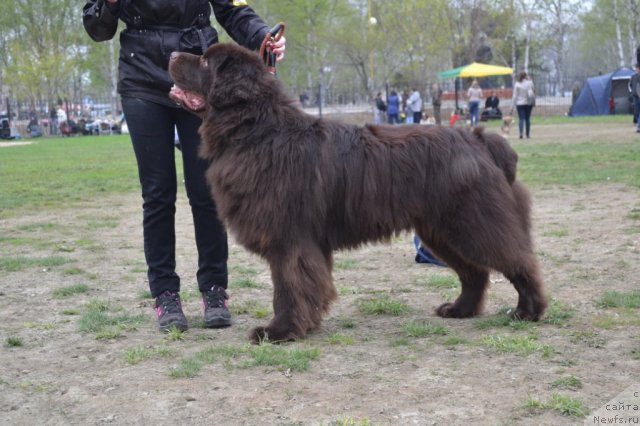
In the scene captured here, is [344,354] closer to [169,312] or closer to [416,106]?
[169,312]

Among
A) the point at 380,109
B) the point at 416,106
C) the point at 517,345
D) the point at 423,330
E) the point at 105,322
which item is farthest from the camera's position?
the point at 380,109

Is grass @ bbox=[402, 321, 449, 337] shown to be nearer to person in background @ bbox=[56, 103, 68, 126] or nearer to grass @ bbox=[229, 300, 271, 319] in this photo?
grass @ bbox=[229, 300, 271, 319]

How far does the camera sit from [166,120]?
4410mm

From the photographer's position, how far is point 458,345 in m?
3.84

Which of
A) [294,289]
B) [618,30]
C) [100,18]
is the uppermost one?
[618,30]

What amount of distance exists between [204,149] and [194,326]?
1.06 meters

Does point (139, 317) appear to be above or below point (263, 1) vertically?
below

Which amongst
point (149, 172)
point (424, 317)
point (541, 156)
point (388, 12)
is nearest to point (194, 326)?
point (149, 172)

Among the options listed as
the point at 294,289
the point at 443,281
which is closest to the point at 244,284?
the point at 443,281

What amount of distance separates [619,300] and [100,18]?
342cm

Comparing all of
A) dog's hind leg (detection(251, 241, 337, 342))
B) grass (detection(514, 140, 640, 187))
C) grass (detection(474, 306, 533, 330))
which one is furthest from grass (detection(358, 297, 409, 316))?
grass (detection(514, 140, 640, 187))

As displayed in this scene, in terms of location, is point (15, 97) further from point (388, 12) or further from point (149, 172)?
point (149, 172)

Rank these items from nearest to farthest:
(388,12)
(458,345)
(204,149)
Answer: (458,345), (204,149), (388,12)

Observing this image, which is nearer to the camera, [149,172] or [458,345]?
[458,345]
